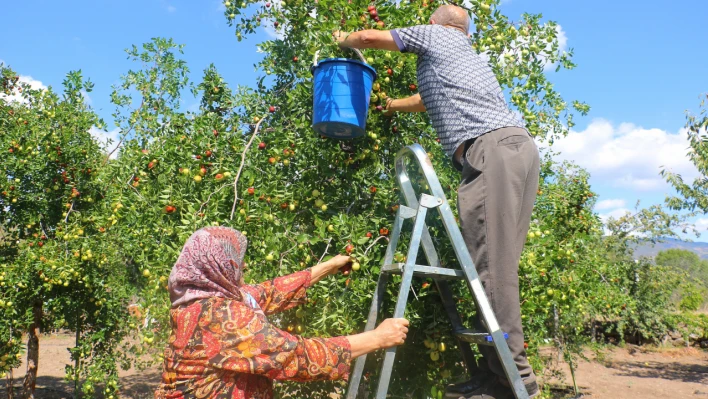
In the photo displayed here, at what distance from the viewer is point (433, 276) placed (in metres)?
2.16

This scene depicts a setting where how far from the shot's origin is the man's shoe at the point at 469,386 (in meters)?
2.05

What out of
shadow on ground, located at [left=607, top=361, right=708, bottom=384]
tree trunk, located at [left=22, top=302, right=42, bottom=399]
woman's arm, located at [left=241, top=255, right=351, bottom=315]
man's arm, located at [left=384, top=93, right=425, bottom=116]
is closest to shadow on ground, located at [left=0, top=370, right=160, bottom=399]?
tree trunk, located at [left=22, top=302, right=42, bottom=399]

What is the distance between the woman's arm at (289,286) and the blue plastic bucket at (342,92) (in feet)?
1.95

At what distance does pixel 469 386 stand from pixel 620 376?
13.0m

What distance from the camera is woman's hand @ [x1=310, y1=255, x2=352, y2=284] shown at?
2.36 metres

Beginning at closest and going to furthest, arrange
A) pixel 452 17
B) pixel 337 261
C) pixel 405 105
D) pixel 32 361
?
pixel 337 261 → pixel 452 17 → pixel 405 105 → pixel 32 361

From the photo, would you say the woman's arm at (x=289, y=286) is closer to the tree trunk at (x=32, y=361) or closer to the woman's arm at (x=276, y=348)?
the woman's arm at (x=276, y=348)

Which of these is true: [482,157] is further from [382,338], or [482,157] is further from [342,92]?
[382,338]

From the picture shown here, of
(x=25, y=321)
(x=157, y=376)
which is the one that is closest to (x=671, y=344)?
(x=157, y=376)

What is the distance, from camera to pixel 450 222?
2.01 meters

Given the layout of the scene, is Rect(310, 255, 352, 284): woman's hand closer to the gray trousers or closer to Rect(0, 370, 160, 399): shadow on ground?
the gray trousers

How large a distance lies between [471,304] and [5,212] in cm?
662

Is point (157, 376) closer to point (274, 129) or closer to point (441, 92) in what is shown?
point (274, 129)

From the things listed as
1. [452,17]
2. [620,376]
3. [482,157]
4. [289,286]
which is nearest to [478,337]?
[482,157]
